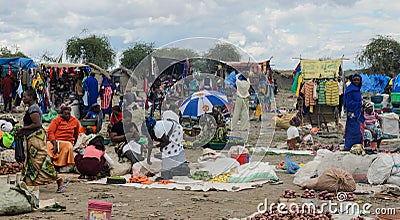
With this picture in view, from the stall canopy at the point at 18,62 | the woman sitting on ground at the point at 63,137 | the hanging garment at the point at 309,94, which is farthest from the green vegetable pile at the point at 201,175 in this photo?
the stall canopy at the point at 18,62

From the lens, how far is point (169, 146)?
293 inches

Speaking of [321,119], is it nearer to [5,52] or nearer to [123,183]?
[123,183]

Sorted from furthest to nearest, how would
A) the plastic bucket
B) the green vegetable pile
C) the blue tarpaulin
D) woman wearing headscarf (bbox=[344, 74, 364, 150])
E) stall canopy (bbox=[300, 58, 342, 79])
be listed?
the blue tarpaulin, stall canopy (bbox=[300, 58, 342, 79]), woman wearing headscarf (bbox=[344, 74, 364, 150]), the green vegetable pile, the plastic bucket

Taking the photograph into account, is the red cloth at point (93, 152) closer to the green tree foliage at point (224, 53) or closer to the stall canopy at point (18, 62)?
the green tree foliage at point (224, 53)

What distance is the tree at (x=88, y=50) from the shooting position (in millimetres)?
40406

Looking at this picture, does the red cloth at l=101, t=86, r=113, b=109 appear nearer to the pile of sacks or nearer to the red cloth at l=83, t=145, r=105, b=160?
the red cloth at l=83, t=145, r=105, b=160

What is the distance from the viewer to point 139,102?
795 centimetres

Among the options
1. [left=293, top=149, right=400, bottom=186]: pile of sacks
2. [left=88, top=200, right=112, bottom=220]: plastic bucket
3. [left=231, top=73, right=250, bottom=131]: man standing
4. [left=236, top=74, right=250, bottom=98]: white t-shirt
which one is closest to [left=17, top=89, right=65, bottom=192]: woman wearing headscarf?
[left=88, top=200, right=112, bottom=220]: plastic bucket

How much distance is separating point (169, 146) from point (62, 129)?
1596 millimetres

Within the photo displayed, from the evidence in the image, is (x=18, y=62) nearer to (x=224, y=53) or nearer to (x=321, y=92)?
(x=321, y=92)

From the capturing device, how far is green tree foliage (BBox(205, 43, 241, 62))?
7.57 metres

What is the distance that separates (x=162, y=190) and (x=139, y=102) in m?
1.73

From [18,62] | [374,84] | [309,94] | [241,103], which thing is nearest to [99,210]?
[241,103]

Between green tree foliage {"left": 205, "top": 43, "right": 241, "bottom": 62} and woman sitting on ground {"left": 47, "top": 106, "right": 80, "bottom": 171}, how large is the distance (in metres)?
2.21
